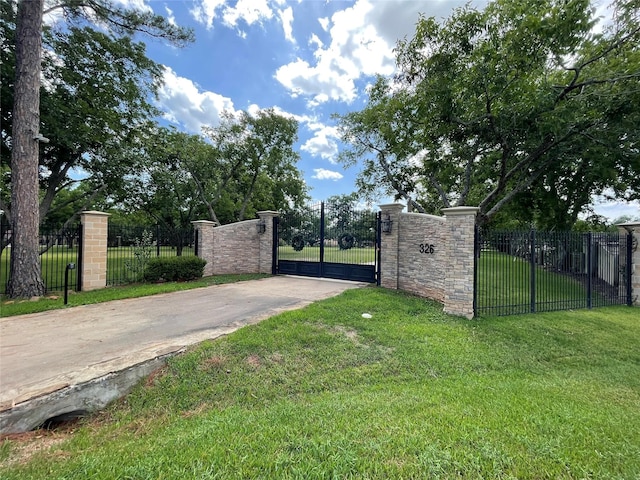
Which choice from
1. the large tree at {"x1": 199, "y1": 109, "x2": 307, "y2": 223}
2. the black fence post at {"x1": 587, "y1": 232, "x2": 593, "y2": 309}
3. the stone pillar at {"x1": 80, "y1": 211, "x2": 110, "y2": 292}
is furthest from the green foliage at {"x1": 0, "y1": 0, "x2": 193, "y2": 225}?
the black fence post at {"x1": 587, "y1": 232, "x2": 593, "y2": 309}

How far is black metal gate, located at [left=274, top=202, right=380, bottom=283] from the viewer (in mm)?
8672

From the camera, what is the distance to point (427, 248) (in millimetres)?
7191

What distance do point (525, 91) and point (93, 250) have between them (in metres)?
11.5

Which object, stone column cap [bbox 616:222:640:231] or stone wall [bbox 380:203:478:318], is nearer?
stone wall [bbox 380:203:478:318]

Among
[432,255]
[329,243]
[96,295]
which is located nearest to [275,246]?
[329,243]

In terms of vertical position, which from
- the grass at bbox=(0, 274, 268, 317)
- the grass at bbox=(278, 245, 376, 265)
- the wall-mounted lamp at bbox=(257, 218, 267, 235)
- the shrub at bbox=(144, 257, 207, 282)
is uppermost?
the wall-mounted lamp at bbox=(257, 218, 267, 235)

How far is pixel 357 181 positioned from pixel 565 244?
941 centimetres

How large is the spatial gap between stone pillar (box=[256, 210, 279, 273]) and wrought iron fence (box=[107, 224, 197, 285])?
2.65m

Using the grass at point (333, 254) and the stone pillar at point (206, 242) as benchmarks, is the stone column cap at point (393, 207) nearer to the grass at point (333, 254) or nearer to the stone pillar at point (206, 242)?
the grass at point (333, 254)

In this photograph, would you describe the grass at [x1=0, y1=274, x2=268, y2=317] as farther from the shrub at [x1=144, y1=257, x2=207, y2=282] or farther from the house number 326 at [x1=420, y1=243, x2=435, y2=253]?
the house number 326 at [x1=420, y1=243, x2=435, y2=253]

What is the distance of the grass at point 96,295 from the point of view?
17.7 ft

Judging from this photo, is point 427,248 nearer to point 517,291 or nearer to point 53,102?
point 517,291

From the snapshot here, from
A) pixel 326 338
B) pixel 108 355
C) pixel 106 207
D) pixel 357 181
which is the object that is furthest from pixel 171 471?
pixel 106 207

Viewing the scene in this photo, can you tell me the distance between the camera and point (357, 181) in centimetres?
1555
